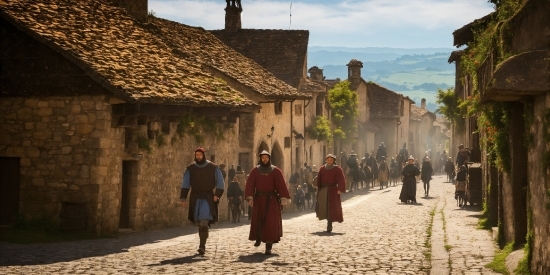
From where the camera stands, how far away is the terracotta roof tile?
19203 millimetres

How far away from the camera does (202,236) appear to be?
565 inches

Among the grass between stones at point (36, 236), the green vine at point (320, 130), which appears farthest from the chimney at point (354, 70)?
the grass between stones at point (36, 236)

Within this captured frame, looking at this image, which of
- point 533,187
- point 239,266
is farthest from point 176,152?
point 533,187

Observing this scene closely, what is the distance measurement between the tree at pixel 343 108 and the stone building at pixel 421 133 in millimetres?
29003

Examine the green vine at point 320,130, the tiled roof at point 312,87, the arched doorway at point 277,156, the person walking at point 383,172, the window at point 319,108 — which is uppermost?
the tiled roof at point 312,87

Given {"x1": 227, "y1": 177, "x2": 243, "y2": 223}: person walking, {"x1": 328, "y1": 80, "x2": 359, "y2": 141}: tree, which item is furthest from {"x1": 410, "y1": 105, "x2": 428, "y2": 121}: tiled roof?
{"x1": 227, "y1": 177, "x2": 243, "y2": 223}: person walking

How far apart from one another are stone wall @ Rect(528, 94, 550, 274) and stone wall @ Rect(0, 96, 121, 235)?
433 inches

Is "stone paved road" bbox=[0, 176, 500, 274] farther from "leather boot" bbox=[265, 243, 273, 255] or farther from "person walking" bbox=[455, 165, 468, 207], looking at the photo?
"person walking" bbox=[455, 165, 468, 207]

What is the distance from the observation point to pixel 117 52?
21328 millimetres

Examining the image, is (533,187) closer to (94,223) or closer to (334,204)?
(334,204)

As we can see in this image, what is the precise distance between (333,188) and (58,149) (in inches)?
248

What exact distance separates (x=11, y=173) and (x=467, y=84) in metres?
15.4

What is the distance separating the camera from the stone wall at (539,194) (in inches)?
371

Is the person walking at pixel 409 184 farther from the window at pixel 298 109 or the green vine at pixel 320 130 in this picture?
the green vine at pixel 320 130
